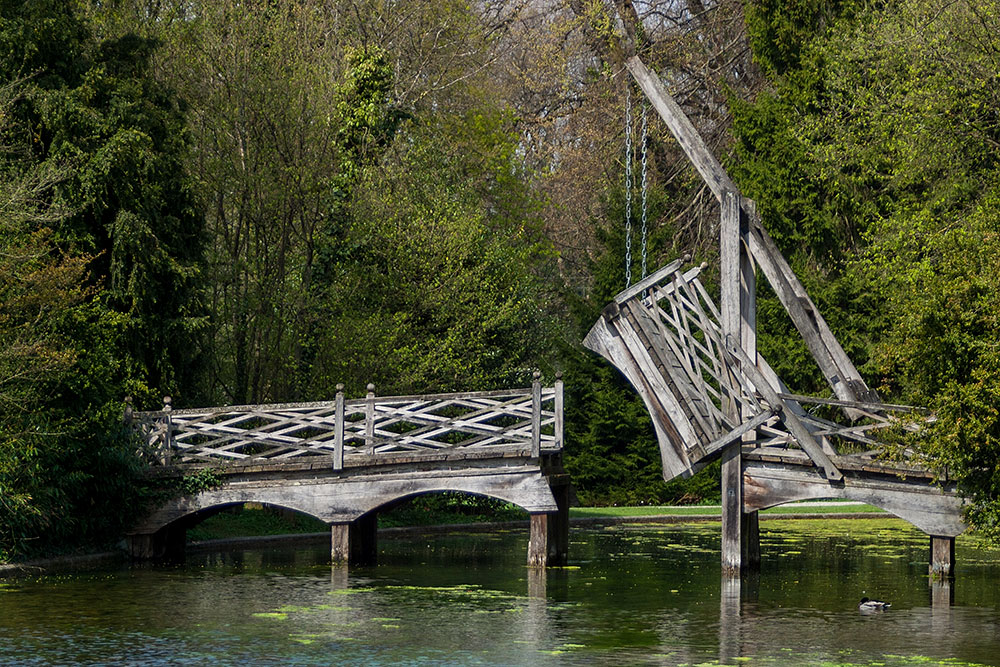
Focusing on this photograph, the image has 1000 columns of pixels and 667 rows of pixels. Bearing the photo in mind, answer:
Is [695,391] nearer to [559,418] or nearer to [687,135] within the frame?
[559,418]

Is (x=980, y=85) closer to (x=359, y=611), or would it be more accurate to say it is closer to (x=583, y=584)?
(x=583, y=584)

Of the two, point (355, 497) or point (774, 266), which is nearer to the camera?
point (774, 266)

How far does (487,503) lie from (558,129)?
16.8 metres

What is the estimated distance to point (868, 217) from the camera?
103 feet

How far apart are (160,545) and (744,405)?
9.57 m

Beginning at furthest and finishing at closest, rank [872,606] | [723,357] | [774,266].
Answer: [774,266] → [723,357] → [872,606]

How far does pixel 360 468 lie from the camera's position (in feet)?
74.1

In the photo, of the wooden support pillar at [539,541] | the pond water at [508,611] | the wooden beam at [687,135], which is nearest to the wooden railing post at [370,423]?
the pond water at [508,611]

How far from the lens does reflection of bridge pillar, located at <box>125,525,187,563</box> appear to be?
23.0 metres

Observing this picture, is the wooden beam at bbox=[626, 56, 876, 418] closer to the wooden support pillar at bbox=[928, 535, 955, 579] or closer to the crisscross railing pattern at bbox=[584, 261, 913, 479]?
the crisscross railing pattern at bbox=[584, 261, 913, 479]

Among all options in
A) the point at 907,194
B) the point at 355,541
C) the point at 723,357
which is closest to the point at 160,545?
the point at 355,541

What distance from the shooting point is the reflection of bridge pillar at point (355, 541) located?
22594 millimetres

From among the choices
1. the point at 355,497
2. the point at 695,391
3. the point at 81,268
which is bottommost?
the point at 355,497

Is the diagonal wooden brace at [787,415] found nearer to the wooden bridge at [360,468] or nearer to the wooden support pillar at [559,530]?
the wooden bridge at [360,468]
